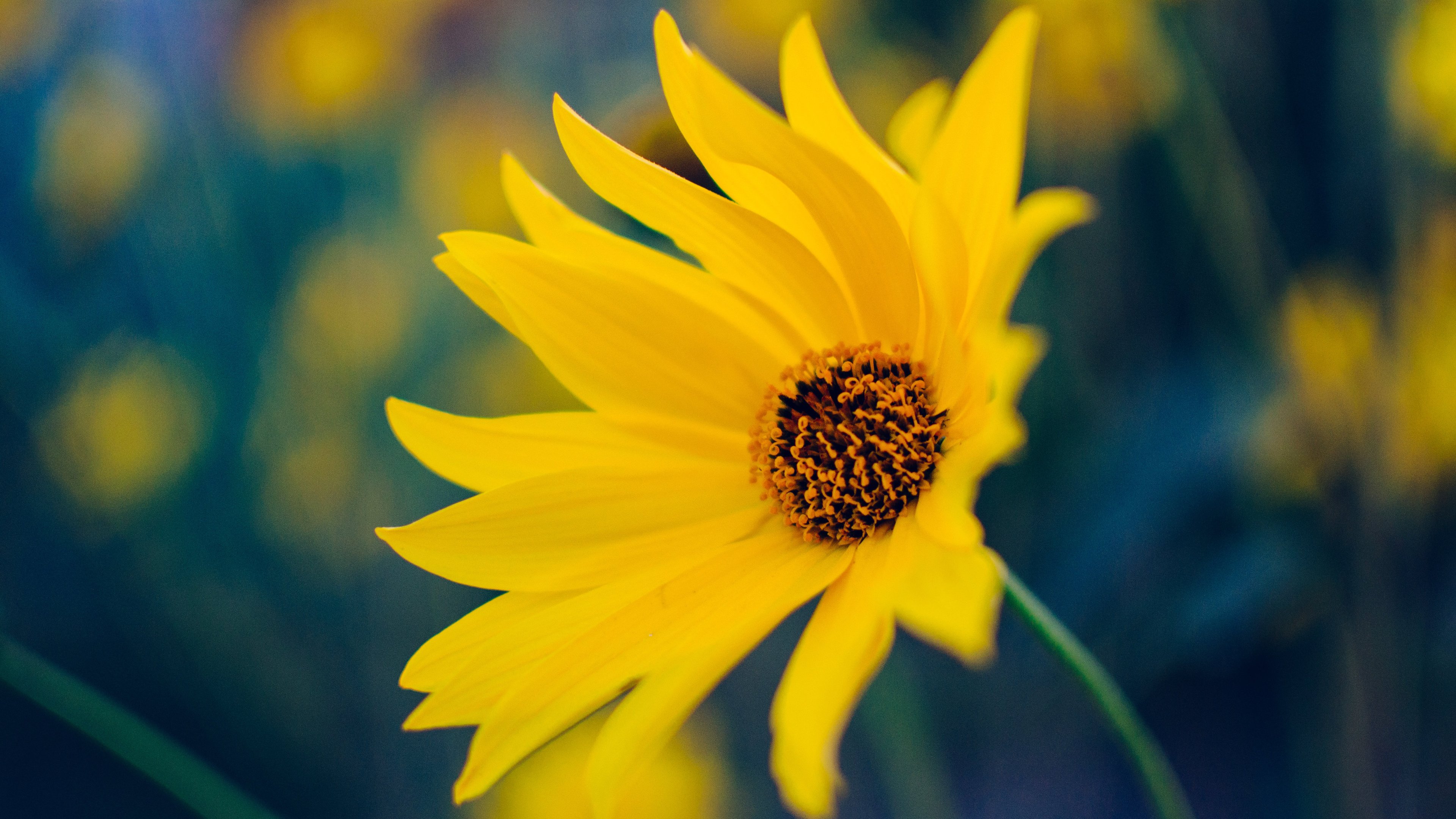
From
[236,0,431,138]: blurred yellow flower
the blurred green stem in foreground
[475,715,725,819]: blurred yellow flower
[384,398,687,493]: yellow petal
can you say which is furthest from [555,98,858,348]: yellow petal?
[236,0,431,138]: blurred yellow flower

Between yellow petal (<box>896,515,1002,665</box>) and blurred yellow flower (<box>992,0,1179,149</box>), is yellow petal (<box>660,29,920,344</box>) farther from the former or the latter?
blurred yellow flower (<box>992,0,1179,149</box>)

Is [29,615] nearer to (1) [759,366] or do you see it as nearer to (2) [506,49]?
(2) [506,49]

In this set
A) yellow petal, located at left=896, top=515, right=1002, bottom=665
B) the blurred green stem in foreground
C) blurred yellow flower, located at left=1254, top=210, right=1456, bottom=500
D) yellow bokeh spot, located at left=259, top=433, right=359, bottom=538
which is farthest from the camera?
yellow bokeh spot, located at left=259, top=433, right=359, bottom=538

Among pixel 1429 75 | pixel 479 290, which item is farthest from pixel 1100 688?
pixel 1429 75

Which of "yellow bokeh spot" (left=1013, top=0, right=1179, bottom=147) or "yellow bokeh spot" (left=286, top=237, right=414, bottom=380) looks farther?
"yellow bokeh spot" (left=286, top=237, right=414, bottom=380)

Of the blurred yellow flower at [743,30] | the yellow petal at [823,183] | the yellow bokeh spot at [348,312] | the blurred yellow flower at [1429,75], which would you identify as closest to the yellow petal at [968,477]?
the yellow petal at [823,183]

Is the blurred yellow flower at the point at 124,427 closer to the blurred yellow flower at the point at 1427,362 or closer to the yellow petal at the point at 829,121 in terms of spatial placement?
the yellow petal at the point at 829,121

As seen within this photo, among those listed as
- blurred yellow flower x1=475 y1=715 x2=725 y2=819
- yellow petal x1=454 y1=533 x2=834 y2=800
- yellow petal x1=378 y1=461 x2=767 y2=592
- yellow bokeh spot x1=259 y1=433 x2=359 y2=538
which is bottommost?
blurred yellow flower x1=475 y1=715 x2=725 y2=819
